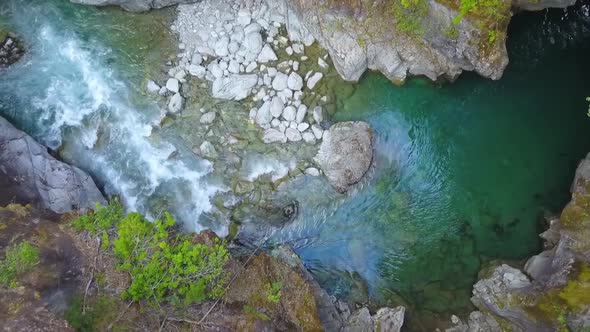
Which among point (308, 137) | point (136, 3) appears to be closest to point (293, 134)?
point (308, 137)

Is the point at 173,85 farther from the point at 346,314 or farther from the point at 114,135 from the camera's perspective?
the point at 346,314

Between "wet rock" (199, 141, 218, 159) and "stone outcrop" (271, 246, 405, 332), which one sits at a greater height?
"wet rock" (199, 141, 218, 159)

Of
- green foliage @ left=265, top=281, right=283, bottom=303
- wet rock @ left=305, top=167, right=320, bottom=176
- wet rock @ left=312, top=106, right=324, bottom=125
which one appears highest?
wet rock @ left=312, top=106, right=324, bottom=125

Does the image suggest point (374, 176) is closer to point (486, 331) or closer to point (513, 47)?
point (486, 331)

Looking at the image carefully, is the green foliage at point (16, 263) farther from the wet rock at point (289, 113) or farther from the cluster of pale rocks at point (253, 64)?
the wet rock at point (289, 113)

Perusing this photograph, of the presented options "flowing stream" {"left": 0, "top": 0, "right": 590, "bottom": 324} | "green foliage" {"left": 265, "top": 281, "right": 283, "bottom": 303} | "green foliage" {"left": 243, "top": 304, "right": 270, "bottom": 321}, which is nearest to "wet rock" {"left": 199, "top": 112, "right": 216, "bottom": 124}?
"flowing stream" {"left": 0, "top": 0, "right": 590, "bottom": 324}

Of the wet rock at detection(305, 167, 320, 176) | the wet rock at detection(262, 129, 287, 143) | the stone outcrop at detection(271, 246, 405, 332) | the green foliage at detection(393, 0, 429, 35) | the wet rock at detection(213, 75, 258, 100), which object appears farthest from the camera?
the wet rock at detection(213, 75, 258, 100)

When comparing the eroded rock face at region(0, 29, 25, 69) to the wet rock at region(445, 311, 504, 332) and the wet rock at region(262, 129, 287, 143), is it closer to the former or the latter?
the wet rock at region(262, 129, 287, 143)
